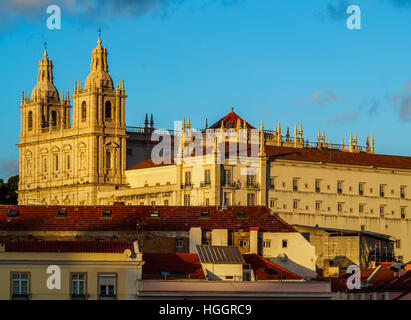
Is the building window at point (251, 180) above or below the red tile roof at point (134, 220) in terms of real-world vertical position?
above

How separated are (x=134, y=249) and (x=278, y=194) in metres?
69.5

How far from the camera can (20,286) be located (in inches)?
3511

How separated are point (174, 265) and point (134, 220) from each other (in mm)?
21627

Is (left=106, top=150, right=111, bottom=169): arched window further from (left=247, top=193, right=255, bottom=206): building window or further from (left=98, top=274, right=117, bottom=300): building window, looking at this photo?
(left=98, top=274, right=117, bottom=300): building window

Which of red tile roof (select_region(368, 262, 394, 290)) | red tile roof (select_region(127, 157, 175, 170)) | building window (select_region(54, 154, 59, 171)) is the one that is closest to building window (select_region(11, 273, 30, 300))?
red tile roof (select_region(368, 262, 394, 290))

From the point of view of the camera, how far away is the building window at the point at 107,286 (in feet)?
295

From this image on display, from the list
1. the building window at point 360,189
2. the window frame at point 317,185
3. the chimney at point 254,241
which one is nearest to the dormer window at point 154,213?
the chimney at point 254,241

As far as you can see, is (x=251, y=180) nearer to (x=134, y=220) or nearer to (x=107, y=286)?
(x=134, y=220)

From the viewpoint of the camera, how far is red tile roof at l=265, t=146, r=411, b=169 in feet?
550

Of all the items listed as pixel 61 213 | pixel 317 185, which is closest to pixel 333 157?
pixel 317 185

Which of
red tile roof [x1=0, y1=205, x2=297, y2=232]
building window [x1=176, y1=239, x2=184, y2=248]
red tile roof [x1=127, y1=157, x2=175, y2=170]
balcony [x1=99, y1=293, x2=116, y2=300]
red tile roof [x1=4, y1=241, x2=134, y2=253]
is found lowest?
balcony [x1=99, y1=293, x2=116, y2=300]

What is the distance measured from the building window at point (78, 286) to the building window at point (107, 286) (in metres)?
0.93

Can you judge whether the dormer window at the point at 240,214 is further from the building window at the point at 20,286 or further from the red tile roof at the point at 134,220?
the building window at the point at 20,286

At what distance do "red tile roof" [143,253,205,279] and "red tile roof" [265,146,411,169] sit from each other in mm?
63056
